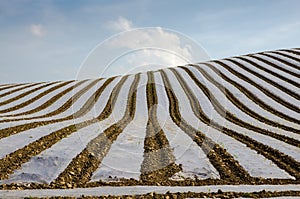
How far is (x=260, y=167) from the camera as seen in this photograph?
11320 mm

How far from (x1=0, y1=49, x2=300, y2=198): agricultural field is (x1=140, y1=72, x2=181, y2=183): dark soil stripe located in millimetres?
35

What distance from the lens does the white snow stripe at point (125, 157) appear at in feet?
34.4

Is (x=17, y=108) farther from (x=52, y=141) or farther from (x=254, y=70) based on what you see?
(x=254, y=70)

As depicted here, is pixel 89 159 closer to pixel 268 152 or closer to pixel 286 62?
pixel 268 152

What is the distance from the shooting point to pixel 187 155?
40.8ft

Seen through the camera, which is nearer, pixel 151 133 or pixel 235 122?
pixel 151 133

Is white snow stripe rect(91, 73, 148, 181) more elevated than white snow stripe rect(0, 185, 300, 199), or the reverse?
white snow stripe rect(91, 73, 148, 181)

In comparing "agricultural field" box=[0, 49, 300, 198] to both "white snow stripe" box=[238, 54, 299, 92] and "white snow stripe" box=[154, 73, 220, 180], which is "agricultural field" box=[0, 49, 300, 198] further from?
"white snow stripe" box=[238, 54, 299, 92]

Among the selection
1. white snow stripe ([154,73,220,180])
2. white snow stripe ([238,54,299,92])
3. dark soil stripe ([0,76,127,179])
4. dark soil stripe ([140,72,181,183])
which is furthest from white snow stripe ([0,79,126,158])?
white snow stripe ([238,54,299,92])

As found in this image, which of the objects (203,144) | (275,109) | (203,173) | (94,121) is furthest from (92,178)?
(275,109)

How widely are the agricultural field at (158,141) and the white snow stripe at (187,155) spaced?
4cm

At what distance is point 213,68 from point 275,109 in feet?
50.1

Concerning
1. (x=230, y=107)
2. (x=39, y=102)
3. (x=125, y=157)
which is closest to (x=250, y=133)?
(x=230, y=107)

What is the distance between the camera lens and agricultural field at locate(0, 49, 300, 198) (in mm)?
9711
